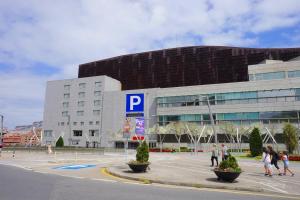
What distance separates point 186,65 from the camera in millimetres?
99438

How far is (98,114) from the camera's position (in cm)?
9712

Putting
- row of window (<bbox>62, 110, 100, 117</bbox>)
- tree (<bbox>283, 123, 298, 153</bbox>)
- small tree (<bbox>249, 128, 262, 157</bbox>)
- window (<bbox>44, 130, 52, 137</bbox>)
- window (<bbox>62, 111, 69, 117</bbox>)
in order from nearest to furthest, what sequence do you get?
tree (<bbox>283, 123, 298, 153</bbox>) → small tree (<bbox>249, 128, 262, 157</bbox>) → row of window (<bbox>62, 110, 100, 117</bbox>) → window (<bbox>62, 111, 69, 117</bbox>) → window (<bbox>44, 130, 52, 137</bbox>)

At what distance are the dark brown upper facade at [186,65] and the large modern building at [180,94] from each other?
0.91 feet

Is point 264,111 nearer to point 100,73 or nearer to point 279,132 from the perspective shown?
point 279,132

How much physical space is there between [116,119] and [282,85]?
49.2 m

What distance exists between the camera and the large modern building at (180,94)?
71.1 m

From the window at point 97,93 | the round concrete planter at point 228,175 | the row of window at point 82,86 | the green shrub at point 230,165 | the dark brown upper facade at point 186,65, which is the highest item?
the dark brown upper facade at point 186,65

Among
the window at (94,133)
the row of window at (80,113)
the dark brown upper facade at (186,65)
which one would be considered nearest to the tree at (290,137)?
the dark brown upper facade at (186,65)

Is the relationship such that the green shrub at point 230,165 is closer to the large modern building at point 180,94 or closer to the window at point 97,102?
the large modern building at point 180,94

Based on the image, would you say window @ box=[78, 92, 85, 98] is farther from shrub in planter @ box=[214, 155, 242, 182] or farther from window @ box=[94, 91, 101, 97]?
shrub in planter @ box=[214, 155, 242, 182]

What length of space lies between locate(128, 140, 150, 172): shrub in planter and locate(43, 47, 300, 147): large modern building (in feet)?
147

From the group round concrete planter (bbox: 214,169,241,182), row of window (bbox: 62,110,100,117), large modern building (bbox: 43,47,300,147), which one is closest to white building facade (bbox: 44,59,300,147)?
large modern building (bbox: 43,47,300,147)

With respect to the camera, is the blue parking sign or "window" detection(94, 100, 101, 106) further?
"window" detection(94, 100, 101, 106)

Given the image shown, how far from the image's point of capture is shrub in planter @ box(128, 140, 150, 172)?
1819cm
